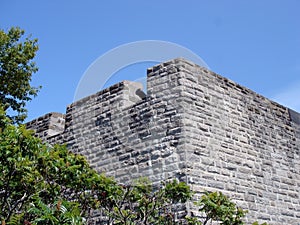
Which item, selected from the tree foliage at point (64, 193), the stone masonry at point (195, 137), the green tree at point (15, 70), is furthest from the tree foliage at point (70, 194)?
the green tree at point (15, 70)

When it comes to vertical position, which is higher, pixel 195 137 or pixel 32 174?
pixel 195 137

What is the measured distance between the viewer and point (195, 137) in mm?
5992

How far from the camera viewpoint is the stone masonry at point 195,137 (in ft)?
19.6

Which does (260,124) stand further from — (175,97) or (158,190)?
(158,190)

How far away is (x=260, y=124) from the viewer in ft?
24.4

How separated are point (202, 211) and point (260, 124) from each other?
108 inches

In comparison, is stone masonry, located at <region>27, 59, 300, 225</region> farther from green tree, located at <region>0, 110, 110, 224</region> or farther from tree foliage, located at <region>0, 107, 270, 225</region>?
green tree, located at <region>0, 110, 110, 224</region>

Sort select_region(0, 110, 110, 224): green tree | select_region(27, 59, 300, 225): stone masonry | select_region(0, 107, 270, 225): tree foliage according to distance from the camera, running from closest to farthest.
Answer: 1. select_region(0, 107, 270, 225): tree foliage
2. select_region(0, 110, 110, 224): green tree
3. select_region(27, 59, 300, 225): stone masonry

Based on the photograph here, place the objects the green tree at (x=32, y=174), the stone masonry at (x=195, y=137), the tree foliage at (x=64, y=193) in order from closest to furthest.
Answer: the tree foliage at (x=64, y=193) → the green tree at (x=32, y=174) → the stone masonry at (x=195, y=137)

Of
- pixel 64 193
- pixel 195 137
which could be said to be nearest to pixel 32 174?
pixel 64 193

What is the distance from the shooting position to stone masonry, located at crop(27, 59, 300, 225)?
598 centimetres

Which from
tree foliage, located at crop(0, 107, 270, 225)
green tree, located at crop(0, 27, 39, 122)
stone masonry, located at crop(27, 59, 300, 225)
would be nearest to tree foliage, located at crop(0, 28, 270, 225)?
tree foliage, located at crop(0, 107, 270, 225)

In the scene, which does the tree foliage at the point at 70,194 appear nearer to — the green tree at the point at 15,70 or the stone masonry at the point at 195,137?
the stone masonry at the point at 195,137

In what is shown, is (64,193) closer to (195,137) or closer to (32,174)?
(32,174)
